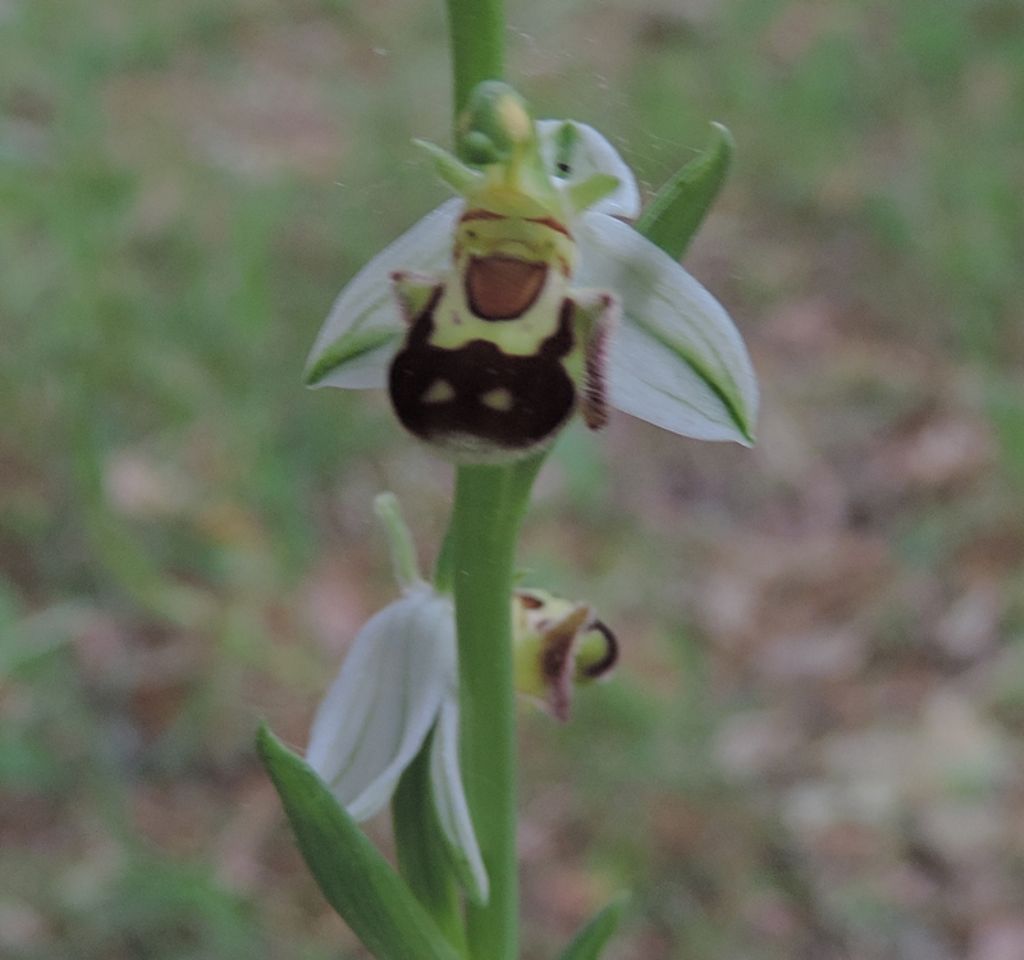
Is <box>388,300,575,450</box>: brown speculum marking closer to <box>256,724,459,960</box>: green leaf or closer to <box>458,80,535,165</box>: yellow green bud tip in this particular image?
<box>458,80,535,165</box>: yellow green bud tip

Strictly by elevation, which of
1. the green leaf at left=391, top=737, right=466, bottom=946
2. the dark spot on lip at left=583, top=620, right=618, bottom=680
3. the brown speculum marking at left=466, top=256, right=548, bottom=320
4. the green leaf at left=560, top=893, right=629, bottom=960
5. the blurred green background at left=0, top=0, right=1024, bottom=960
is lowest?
the blurred green background at left=0, top=0, right=1024, bottom=960

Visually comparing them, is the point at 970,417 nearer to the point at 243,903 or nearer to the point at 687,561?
the point at 687,561

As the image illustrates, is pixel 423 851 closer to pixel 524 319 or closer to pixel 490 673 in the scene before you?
pixel 490 673

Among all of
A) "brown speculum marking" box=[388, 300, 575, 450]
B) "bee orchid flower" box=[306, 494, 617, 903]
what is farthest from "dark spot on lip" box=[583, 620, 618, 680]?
"brown speculum marking" box=[388, 300, 575, 450]

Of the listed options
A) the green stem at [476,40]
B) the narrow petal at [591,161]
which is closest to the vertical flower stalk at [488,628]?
the green stem at [476,40]

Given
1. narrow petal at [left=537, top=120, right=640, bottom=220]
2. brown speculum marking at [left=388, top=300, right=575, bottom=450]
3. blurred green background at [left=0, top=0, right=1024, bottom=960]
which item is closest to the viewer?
brown speculum marking at [left=388, top=300, right=575, bottom=450]

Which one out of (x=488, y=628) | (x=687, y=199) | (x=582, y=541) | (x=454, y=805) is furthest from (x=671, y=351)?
(x=582, y=541)
